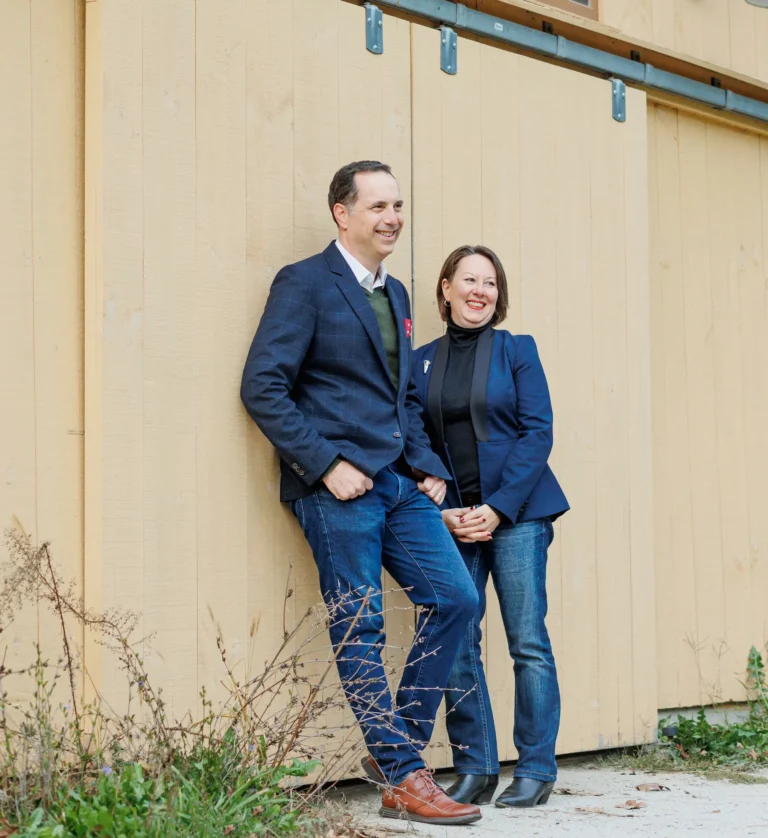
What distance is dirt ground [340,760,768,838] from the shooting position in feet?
13.4

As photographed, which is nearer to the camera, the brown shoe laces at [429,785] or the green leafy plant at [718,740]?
the brown shoe laces at [429,785]

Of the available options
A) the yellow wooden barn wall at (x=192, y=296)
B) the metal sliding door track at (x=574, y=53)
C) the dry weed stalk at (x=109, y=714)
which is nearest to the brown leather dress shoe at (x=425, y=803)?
the dry weed stalk at (x=109, y=714)

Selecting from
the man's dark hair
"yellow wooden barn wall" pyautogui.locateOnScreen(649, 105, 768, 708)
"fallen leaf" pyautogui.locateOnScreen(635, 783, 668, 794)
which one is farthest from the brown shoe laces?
"yellow wooden barn wall" pyautogui.locateOnScreen(649, 105, 768, 708)

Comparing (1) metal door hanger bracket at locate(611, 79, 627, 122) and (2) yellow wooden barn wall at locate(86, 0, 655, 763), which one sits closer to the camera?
(2) yellow wooden barn wall at locate(86, 0, 655, 763)

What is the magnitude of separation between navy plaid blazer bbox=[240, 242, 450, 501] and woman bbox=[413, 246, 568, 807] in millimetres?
242

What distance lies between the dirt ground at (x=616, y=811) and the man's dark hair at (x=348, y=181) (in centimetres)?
204

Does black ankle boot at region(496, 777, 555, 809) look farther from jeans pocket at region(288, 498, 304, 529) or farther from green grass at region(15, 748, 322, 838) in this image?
jeans pocket at region(288, 498, 304, 529)

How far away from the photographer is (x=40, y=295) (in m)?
4.06

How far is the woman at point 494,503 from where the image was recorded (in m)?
4.50

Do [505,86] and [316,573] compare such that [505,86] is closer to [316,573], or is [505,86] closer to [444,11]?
[444,11]

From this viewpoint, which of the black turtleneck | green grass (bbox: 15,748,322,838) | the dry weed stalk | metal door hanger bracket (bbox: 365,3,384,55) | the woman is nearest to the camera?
green grass (bbox: 15,748,322,838)

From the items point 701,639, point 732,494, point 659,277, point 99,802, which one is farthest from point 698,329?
point 99,802

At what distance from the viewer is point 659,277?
6078 millimetres

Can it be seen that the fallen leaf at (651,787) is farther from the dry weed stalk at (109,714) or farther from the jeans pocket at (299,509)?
the jeans pocket at (299,509)
